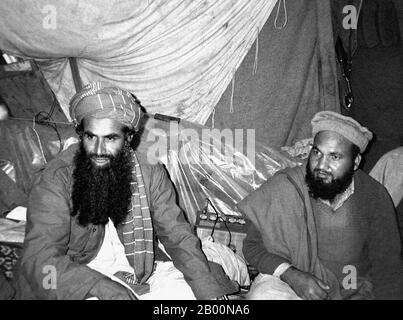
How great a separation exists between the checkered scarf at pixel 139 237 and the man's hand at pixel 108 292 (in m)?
0.35

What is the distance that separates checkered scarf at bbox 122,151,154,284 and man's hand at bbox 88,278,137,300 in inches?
13.7

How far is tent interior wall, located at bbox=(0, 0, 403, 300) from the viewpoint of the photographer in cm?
336

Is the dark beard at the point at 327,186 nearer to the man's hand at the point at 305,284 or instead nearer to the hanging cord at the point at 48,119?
the man's hand at the point at 305,284

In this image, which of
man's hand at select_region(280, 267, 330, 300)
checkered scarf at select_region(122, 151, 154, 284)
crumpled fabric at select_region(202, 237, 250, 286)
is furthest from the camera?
crumpled fabric at select_region(202, 237, 250, 286)

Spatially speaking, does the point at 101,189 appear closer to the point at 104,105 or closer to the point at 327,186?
the point at 104,105

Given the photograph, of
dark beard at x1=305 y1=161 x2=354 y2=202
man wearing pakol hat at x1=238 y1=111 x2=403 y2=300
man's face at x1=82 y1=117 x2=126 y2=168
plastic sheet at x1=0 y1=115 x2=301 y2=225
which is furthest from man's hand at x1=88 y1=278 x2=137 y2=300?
plastic sheet at x1=0 y1=115 x2=301 y2=225

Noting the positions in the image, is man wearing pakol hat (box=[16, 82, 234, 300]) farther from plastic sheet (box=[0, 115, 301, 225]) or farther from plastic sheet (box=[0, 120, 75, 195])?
plastic sheet (box=[0, 120, 75, 195])

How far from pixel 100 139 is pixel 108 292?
0.93 metres

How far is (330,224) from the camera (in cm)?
252

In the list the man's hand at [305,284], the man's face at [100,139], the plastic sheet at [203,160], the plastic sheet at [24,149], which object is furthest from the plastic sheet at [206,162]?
the man's hand at [305,284]

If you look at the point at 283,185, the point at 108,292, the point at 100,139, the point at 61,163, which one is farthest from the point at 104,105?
the point at 283,185

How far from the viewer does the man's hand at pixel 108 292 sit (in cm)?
193
